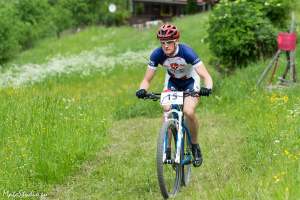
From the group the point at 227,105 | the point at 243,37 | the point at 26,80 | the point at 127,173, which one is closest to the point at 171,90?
the point at 127,173

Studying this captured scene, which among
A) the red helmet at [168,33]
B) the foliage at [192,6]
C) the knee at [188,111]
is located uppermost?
the red helmet at [168,33]

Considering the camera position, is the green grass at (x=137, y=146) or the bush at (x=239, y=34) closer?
the green grass at (x=137, y=146)

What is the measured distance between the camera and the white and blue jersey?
25.5 ft

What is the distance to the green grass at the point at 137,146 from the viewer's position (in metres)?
7.55

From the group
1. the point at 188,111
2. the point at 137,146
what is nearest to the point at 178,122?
the point at 188,111

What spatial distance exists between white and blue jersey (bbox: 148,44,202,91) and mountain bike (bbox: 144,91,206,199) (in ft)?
1.76

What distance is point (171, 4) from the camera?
262 ft

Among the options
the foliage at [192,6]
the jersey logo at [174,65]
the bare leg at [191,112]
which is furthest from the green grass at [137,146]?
the foliage at [192,6]

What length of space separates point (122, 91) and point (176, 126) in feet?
35.7

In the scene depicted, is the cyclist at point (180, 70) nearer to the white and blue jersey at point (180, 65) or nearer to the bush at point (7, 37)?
the white and blue jersey at point (180, 65)

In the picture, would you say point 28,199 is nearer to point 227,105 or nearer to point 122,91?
point 227,105

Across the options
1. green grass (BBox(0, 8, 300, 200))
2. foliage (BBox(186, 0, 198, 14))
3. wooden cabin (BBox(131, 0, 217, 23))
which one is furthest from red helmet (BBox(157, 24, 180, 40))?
wooden cabin (BBox(131, 0, 217, 23))

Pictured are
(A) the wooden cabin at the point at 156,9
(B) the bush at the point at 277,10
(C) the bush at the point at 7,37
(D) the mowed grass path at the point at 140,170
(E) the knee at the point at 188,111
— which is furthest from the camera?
(A) the wooden cabin at the point at 156,9

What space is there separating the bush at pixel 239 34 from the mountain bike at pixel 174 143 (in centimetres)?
1012
